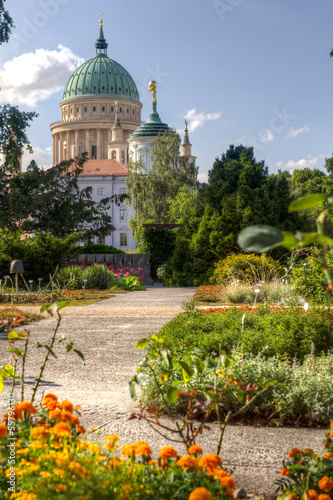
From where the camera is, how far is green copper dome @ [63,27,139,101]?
294ft

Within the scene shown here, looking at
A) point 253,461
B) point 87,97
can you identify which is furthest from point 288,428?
point 87,97

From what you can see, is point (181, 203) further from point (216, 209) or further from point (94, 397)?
point (94, 397)

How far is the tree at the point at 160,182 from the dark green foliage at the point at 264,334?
35497 millimetres

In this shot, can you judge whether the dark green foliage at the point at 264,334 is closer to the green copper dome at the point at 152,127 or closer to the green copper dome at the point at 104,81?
the green copper dome at the point at 152,127

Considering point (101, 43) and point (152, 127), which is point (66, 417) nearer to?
point (152, 127)

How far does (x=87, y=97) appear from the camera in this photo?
293 ft

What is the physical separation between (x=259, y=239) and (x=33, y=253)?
55.4 ft

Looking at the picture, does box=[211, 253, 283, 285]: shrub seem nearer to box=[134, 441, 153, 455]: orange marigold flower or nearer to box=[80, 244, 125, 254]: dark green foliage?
box=[80, 244, 125, 254]: dark green foliage

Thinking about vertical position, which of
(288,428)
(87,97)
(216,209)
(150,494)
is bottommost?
(288,428)

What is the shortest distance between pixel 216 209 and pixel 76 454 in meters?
18.2

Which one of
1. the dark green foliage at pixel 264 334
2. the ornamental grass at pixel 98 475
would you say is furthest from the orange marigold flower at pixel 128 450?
the dark green foliage at pixel 264 334

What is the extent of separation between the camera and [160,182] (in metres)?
43.5

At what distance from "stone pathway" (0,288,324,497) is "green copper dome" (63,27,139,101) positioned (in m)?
84.8

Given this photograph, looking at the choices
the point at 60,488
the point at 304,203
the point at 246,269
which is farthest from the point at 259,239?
the point at 246,269
